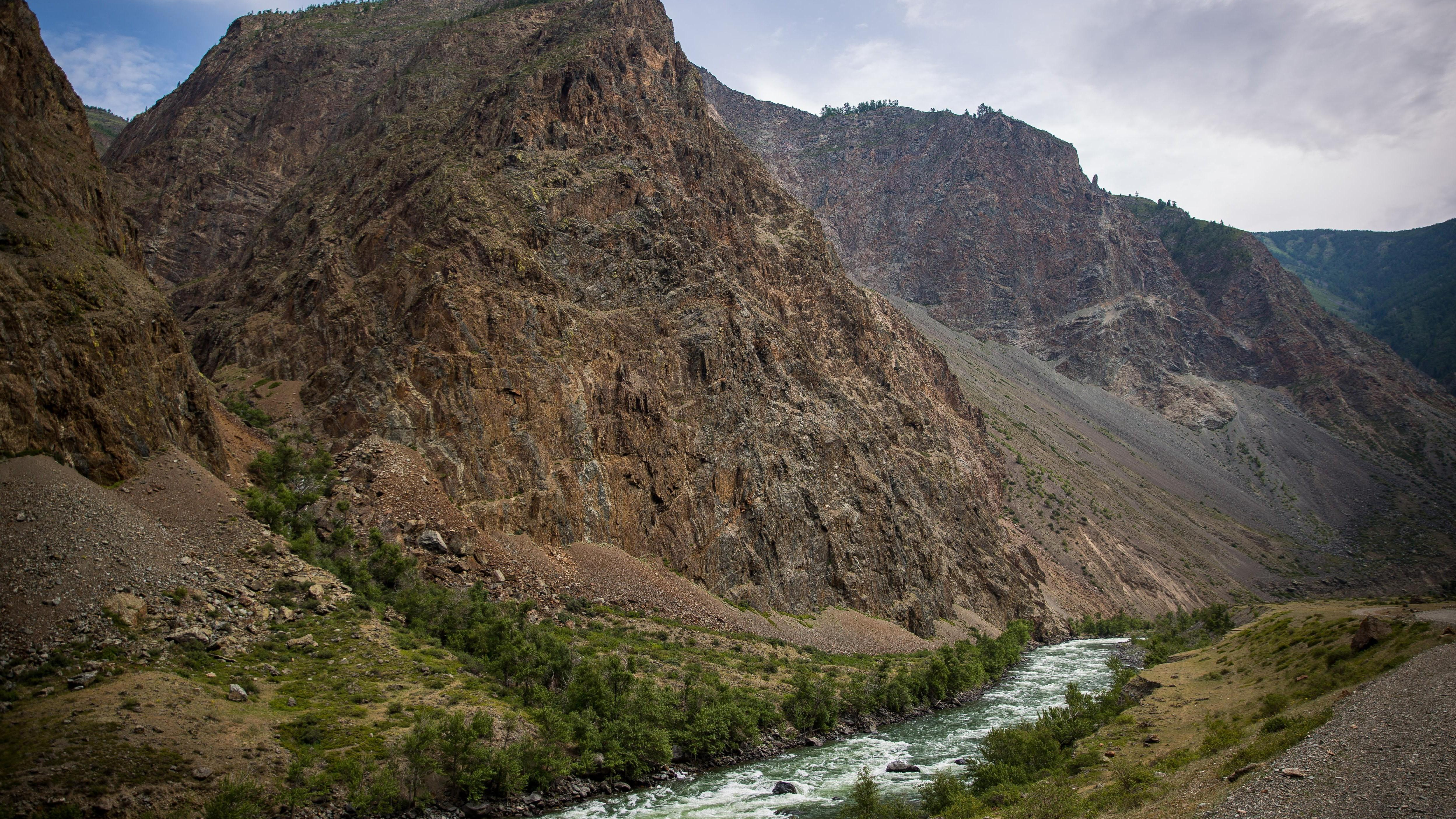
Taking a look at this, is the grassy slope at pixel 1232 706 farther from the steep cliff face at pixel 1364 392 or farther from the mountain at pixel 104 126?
the steep cliff face at pixel 1364 392

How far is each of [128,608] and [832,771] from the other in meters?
30.4

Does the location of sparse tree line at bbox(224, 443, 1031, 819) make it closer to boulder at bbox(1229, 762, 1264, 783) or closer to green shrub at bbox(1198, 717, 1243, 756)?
green shrub at bbox(1198, 717, 1243, 756)

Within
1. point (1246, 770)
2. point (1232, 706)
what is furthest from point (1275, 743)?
point (1232, 706)

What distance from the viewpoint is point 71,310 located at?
1200 inches

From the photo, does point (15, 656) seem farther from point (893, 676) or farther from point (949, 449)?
point (949, 449)

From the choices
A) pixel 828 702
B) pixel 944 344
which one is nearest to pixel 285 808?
pixel 828 702

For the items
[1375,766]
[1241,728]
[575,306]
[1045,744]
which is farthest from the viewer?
[575,306]

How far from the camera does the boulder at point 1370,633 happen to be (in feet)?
92.9

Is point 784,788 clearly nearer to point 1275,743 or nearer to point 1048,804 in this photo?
point 1048,804

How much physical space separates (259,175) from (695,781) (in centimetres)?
8589

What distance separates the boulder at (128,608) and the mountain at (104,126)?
10337cm

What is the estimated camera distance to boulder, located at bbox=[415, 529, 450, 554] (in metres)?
44.1

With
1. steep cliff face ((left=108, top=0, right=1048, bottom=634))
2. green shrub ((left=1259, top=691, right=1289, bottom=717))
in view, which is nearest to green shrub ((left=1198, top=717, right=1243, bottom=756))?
green shrub ((left=1259, top=691, right=1289, bottom=717))

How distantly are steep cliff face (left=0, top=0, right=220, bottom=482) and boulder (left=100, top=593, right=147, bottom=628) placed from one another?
19.1 feet
